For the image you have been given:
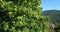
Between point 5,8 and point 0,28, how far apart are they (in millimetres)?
2028

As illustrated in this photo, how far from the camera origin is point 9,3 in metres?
20.3

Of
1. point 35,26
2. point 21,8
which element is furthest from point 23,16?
point 35,26

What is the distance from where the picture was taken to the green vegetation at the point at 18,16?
1983 centimetres

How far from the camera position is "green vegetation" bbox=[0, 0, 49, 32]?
19828 millimetres

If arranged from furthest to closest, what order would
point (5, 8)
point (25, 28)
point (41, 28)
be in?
point (41, 28)
point (25, 28)
point (5, 8)

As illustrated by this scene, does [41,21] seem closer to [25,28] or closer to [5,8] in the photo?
[25,28]

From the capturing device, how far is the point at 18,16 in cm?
1994

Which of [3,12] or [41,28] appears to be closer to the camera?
[3,12]

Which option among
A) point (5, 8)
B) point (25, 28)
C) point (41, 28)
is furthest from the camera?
point (41, 28)

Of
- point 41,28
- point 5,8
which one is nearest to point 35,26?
point 41,28

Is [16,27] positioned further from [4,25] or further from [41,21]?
[41,21]

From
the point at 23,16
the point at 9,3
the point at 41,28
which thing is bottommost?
the point at 41,28

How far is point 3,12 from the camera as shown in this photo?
20.4 meters

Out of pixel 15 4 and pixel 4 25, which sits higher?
pixel 15 4
